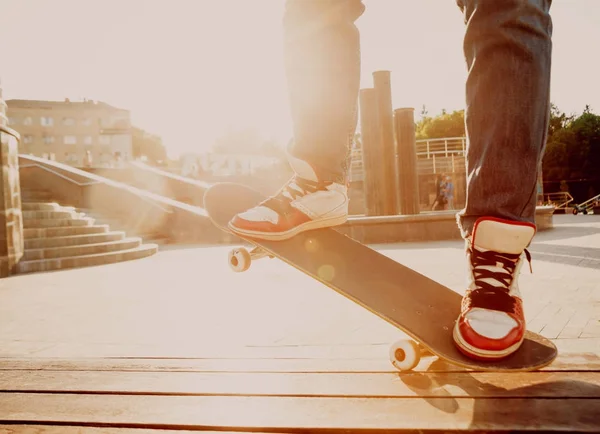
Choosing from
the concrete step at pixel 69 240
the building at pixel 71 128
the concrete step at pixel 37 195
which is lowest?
the concrete step at pixel 69 240

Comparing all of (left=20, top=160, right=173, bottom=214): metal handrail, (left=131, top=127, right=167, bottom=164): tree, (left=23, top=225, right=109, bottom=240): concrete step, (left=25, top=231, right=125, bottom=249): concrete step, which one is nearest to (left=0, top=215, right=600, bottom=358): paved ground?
(left=25, top=231, right=125, bottom=249): concrete step

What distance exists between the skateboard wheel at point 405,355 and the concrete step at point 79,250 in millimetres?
6827

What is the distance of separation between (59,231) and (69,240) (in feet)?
0.80

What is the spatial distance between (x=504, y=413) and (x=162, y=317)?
2.60m

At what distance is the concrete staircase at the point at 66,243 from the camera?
7203 millimetres

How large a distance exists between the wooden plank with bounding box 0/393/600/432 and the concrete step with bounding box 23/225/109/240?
23.1 feet

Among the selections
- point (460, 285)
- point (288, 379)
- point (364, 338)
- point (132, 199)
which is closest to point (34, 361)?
point (288, 379)

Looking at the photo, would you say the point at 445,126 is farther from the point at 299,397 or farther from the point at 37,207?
the point at 299,397

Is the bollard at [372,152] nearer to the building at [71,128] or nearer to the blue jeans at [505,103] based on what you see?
the blue jeans at [505,103]

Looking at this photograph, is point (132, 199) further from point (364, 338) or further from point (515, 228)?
point (515, 228)

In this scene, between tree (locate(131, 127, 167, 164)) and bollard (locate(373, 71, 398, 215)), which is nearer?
bollard (locate(373, 71, 398, 215))

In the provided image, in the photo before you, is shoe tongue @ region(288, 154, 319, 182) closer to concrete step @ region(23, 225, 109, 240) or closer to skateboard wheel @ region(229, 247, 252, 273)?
skateboard wheel @ region(229, 247, 252, 273)

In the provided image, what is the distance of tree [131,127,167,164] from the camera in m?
90.9

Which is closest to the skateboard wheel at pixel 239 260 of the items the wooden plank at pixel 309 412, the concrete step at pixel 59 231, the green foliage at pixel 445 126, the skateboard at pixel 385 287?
the skateboard at pixel 385 287
